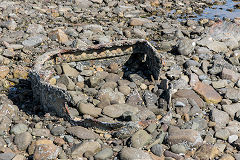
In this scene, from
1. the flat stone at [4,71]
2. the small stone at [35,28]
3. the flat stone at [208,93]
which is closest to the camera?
the flat stone at [208,93]

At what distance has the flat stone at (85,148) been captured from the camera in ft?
15.0

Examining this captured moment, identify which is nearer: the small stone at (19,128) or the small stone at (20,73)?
the small stone at (19,128)

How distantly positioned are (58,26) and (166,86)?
4.18 metres

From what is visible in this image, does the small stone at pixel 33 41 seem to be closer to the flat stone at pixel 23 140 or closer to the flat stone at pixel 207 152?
the flat stone at pixel 23 140

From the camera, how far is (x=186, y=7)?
11.3 metres

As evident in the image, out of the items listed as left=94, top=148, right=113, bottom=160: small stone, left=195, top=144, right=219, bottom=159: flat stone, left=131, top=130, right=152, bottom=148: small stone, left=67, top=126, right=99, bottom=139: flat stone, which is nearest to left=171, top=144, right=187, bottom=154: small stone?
left=195, top=144, right=219, bottom=159: flat stone

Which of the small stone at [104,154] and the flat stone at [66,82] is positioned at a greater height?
the flat stone at [66,82]

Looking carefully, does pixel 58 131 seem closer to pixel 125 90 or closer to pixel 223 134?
pixel 125 90

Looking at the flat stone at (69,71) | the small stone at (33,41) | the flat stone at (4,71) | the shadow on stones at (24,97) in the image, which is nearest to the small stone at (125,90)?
the flat stone at (69,71)

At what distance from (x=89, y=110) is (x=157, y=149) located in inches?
52.7

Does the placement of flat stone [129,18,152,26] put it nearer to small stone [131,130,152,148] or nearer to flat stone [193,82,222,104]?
flat stone [193,82,222,104]

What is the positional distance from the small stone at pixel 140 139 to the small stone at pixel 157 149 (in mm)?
137

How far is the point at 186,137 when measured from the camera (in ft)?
15.9

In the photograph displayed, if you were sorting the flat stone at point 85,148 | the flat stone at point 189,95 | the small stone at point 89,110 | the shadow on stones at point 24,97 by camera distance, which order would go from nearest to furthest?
the flat stone at point 85,148 < the small stone at point 89,110 < the shadow on stones at point 24,97 < the flat stone at point 189,95
